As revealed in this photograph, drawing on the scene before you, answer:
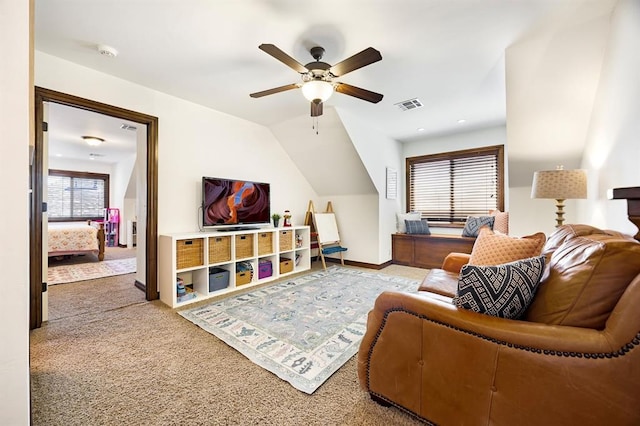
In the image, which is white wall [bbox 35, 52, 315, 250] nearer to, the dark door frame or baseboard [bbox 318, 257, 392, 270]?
the dark door frame

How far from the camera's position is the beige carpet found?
1.33 m

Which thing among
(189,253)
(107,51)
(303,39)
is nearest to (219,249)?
(189,253)

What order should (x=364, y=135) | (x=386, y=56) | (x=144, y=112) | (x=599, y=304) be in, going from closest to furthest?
(x=599, y=304), (x=386, y=56), (x=144, y=112), (x=364, y=135)

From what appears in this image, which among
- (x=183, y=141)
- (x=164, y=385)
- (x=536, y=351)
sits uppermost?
(x=183, y=141)

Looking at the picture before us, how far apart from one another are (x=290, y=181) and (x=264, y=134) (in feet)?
3.04

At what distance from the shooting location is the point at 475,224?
4270mm

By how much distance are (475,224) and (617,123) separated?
97.3 inches

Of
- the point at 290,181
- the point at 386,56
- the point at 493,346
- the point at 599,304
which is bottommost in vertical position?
the point at 493,346

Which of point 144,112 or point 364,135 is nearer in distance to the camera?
point 144,112

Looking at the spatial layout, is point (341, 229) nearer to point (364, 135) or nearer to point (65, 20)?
point (364, 135)

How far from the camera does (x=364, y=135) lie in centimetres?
417

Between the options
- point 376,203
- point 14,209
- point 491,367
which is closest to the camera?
point 14,209

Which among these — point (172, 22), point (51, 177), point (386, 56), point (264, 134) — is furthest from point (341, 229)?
point (51, 177)

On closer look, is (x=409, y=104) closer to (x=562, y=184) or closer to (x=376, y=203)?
(x=376, y=203)
